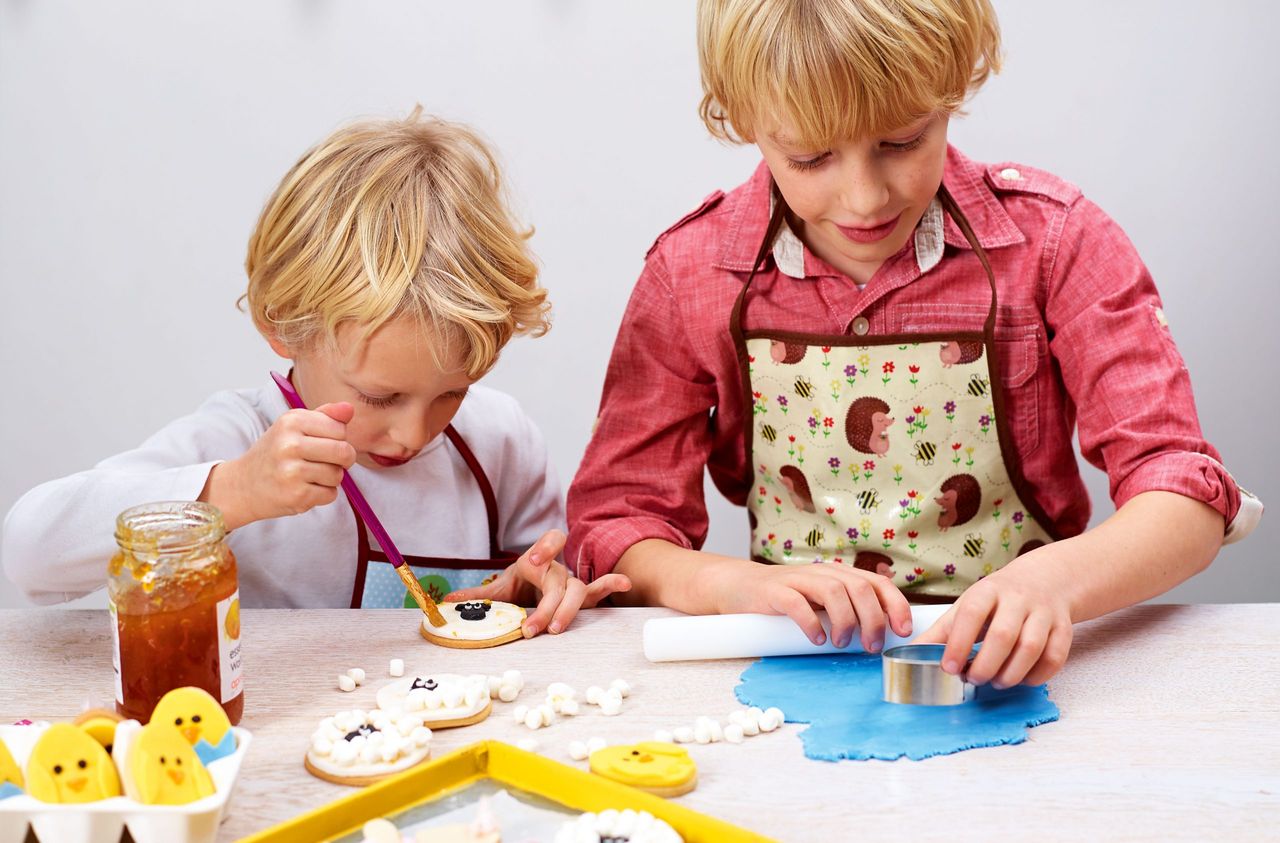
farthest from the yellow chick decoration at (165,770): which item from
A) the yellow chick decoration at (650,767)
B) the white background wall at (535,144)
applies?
the white background wall at (535,144)

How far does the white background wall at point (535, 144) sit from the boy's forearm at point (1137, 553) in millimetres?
807

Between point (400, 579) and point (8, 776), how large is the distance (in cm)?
57

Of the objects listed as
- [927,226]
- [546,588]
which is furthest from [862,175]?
[546,588]

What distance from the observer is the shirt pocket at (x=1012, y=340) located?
1.09m

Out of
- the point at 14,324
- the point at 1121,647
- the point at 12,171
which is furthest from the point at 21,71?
the point at 1121,647

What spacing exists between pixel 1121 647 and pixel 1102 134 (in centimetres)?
98

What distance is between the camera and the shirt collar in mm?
1100

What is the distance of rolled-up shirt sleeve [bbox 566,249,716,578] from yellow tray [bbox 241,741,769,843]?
498mm

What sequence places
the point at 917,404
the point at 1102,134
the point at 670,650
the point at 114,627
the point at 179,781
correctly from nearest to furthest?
1. the point at 179,781
2. the point at 114,627
3. the point at 670,650
4. the point at 917,404
5. the point at 1102,134

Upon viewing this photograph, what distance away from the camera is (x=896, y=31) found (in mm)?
911

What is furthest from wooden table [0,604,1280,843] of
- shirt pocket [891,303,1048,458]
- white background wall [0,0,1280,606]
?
white background wall [0,0,1280,606]

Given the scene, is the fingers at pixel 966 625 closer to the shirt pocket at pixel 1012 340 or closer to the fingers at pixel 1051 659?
the fingers at pixel 1051 659

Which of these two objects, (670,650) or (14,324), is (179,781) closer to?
(670,650)

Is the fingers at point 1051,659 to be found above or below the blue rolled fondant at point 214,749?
below
